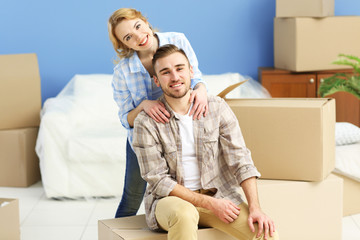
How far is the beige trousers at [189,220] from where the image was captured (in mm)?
1855

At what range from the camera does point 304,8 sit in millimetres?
3879

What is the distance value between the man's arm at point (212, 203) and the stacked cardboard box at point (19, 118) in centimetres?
204

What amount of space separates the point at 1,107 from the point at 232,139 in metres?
2.20

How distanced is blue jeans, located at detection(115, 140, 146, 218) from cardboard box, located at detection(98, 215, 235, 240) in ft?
0.84

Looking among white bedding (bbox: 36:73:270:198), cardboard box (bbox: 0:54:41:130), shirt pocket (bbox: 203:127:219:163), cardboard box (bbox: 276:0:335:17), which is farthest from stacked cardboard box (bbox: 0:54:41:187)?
shirt pocket (bbox: 203:127:219:163)

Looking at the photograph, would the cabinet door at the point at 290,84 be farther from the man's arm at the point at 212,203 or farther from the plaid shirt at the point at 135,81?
the man's arm at the point at 212,203

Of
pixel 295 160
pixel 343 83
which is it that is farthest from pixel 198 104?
pixel 343 83

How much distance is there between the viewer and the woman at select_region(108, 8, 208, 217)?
2.12 meters

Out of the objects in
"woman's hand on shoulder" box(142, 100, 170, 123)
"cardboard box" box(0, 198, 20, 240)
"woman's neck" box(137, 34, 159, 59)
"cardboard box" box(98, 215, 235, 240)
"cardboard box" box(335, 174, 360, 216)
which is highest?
"woman's neck" box(137, 34, 159, 59)

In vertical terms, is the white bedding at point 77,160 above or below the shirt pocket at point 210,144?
below

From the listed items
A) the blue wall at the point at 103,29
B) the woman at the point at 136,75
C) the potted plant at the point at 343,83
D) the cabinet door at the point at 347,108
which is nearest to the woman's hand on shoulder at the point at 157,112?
the woman at the point at 136,75

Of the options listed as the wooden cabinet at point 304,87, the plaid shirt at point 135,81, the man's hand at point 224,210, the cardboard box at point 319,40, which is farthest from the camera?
the wooden cabinet at point 304,87

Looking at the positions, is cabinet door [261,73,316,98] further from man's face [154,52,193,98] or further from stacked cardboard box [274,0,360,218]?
man's face [154,52,193,98]

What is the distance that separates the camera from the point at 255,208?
1993mm
